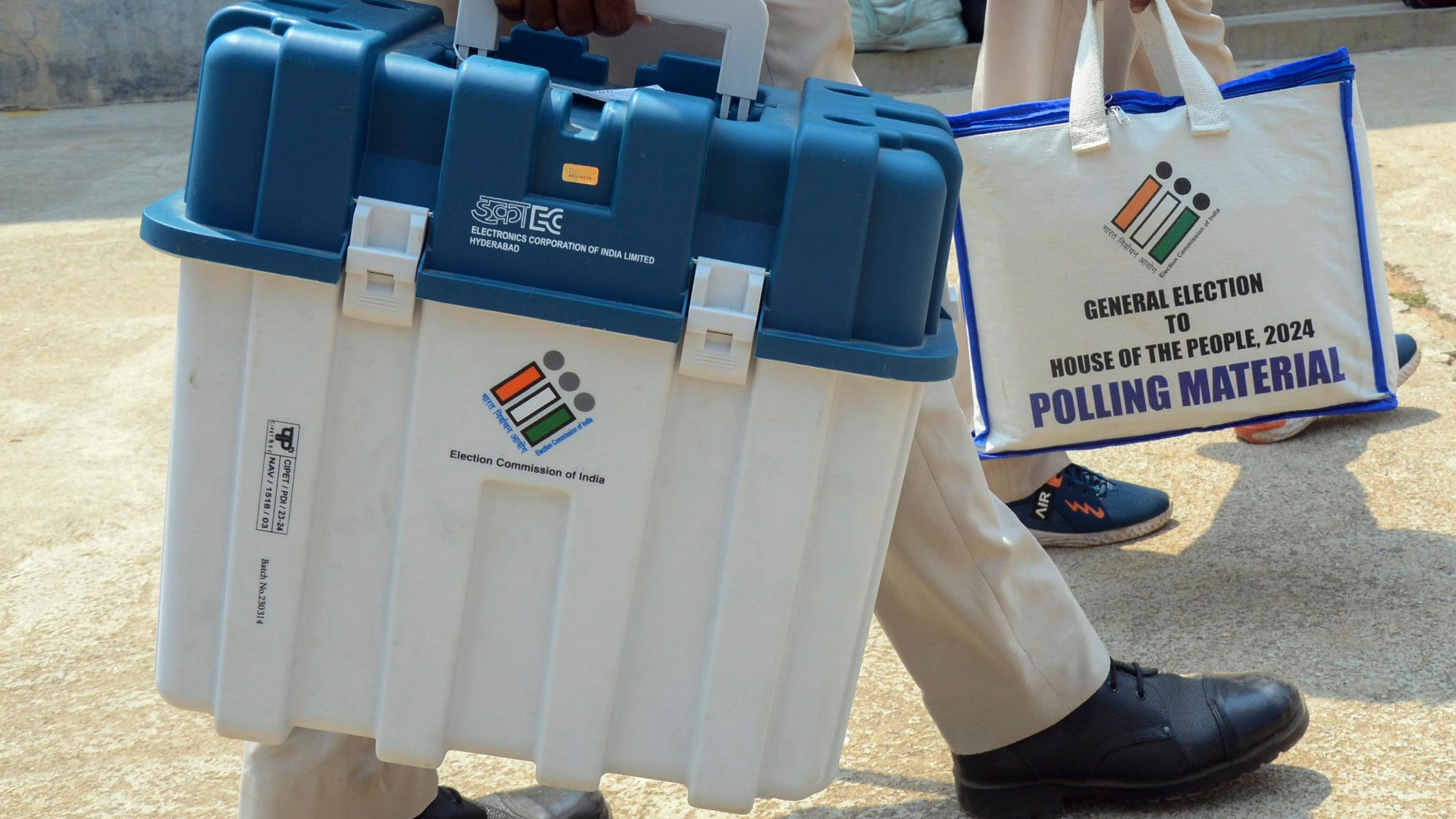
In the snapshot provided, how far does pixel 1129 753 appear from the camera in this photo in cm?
152

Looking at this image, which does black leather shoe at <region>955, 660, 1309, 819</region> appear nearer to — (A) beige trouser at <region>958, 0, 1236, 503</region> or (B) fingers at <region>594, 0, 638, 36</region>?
(A) beige trouser at <region>958, 0, 1236, 503</region>

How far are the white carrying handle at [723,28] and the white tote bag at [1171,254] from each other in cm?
76

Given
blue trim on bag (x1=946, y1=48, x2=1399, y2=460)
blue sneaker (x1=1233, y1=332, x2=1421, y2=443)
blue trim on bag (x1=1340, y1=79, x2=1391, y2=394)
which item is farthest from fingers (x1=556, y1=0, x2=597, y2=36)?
blue sneaker (x1=1233, y1=332, x2=1421, y2=443)

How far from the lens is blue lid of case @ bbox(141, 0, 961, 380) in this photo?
0.96 metres

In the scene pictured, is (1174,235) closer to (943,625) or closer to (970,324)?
(970,324)

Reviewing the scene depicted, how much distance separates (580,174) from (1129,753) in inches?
39.2

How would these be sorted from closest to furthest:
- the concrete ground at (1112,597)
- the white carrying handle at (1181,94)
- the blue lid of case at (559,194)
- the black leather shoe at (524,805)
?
the blue lid of case at (559,194)
the black leather shoe at (524,805)
the concrete ground at (1112,597)
the white carrying handle at (1181,94)

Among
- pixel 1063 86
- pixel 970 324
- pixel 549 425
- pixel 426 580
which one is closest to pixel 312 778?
pixel 426 580

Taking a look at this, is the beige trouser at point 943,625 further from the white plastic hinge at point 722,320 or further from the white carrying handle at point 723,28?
the white plastic hinge at point 722,320

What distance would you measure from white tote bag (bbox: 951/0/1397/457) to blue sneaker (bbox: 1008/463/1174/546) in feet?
1.08

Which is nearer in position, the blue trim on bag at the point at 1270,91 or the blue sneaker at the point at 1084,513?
the blue trim on bag at the point at 1270,91

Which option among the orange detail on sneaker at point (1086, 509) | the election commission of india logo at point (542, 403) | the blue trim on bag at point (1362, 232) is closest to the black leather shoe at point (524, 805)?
the election commission of india logo at point (542, 403)

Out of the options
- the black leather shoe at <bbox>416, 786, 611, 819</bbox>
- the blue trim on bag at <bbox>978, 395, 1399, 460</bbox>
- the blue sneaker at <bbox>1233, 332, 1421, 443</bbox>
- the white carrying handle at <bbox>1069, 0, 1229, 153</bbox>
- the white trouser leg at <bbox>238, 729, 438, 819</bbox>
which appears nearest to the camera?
the white trouser leg at <bbox>238, 729, 438, 819</bbox>

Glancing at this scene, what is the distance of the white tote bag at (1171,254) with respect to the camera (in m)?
Result: 1.75
